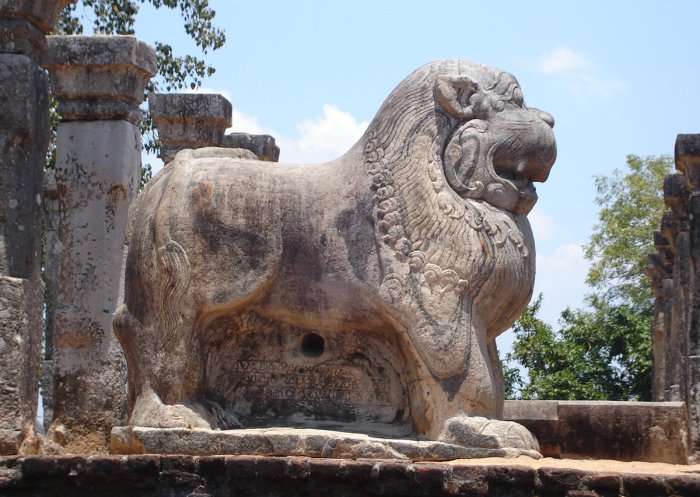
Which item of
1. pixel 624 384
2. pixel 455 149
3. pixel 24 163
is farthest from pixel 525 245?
pixel 624 384

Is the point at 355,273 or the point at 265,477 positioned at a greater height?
the point at 355,273

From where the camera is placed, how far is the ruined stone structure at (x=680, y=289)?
13258 mm

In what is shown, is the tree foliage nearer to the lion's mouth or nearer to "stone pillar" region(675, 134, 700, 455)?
"stone pillar" region(675, 134, 700, 455)

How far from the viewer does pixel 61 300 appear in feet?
41.2

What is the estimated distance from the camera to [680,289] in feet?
60.0

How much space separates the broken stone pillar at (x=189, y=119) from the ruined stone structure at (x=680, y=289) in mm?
4384

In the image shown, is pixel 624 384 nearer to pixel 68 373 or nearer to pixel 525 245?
pixel 68 373

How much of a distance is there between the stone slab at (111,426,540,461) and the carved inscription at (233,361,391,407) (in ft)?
1.92

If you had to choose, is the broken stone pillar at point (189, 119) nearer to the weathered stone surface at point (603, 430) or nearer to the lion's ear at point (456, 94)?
the weathered stone surface at point (603, 430)

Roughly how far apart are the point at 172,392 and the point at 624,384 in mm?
17849

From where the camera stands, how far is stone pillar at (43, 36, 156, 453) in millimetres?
12297

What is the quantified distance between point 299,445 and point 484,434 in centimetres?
115

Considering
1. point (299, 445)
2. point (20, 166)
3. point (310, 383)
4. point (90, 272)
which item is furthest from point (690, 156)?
point (20, 166)

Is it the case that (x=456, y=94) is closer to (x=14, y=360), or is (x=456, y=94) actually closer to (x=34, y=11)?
(x=34, y=11)
